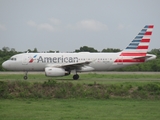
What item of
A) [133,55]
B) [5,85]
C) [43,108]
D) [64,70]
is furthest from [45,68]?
[43,108]

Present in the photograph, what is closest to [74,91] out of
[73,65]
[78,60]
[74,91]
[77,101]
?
[74,91]

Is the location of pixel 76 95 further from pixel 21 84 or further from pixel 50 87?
pixel 21 84

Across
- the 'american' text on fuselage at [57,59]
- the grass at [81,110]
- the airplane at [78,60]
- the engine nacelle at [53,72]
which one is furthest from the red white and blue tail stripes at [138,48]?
the grass at [81,110]

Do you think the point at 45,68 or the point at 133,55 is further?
the point at 133,55

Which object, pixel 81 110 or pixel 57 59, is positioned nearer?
pixel 81 110

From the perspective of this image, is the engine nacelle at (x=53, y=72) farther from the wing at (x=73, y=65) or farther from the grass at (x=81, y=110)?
the grass at (x=81, y=110)

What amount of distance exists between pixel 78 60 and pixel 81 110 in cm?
2270

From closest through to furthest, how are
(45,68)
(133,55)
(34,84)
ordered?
(34,84) → (45,68) → (133,55)

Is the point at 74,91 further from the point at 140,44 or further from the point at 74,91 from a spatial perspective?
the point at 140,44

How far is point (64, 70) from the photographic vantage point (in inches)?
1585

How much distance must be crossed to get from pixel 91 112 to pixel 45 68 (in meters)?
21.2

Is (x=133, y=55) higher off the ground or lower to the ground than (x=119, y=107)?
higher

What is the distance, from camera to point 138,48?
143 ft

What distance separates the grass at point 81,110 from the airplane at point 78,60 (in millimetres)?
17060
